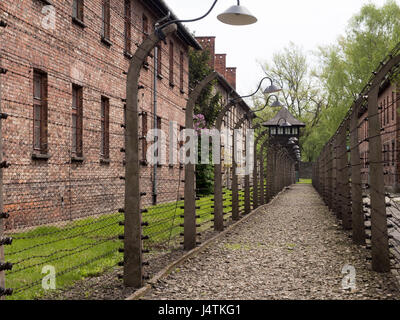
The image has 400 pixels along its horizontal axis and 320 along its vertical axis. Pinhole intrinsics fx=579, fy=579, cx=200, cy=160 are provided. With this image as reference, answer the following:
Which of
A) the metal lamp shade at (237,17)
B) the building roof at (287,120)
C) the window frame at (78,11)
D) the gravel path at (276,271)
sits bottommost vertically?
the gravel path at (276,271)

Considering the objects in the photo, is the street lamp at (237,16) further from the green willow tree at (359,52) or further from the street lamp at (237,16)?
the green willow tree at (359,52)

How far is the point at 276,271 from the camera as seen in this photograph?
766 cm

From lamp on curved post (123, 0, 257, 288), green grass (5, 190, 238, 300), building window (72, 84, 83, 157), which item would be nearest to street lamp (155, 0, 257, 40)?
lamp on curved post (123, 0, 257, 288)

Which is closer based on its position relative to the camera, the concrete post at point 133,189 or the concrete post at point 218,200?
the concrete post at point 133,189

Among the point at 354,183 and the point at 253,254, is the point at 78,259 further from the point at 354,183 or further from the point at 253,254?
the point at 354,183

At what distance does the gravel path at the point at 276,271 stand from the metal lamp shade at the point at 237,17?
3.40m

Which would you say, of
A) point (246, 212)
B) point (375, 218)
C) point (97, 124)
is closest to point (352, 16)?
point (246, 212)

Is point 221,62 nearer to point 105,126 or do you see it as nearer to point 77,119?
point 105,126

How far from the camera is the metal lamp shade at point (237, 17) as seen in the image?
309 inches

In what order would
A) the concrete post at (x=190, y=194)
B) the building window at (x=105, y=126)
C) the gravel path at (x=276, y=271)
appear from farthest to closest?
the building window at (x=105, y=126), the concrete post at (x=190, y=194), the gravel path at (x=276, y=271)

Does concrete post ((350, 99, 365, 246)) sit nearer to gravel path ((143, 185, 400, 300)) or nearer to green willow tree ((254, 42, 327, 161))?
gravel path ((143, 185, 400, 300))

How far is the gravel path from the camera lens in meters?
6.28

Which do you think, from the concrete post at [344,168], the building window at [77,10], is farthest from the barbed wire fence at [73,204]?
the concrete post at [344,168]

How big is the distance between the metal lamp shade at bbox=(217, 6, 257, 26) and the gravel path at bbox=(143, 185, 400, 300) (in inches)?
134
